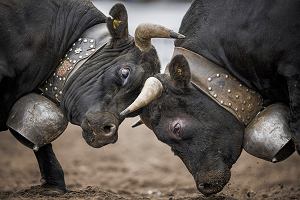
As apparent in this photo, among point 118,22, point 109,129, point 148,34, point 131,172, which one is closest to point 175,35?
point 148,34

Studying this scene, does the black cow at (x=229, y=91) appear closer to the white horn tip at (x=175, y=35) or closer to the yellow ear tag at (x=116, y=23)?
the white horn tip at (x=175, y=35)

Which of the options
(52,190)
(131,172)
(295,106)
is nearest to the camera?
(295,106)

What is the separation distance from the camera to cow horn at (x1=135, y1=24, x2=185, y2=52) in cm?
728

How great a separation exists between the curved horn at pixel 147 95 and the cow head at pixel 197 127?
8cm

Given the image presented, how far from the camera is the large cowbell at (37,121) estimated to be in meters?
7.45

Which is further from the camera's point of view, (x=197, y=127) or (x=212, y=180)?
(x=197, y=127)

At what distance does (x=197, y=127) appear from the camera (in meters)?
7.26

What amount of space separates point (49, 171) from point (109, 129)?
1.22m

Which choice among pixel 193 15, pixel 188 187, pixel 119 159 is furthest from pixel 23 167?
pixel 193 15

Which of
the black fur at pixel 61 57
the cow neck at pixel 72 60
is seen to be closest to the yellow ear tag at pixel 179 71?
the black fur at pixel 61 57

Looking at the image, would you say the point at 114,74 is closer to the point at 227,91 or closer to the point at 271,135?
the point at 227,91

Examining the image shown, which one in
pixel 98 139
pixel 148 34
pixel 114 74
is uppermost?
pixel 148 34

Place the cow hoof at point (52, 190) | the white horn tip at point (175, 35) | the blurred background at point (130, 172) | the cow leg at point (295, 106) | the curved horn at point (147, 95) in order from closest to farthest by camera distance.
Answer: the cow leg at point (295, 106) → the curved horn at point (147, 95) → the white horn tip at point (175, 35) → the cow hoof at point (52, 190) → the blurred background at point (130, 172)

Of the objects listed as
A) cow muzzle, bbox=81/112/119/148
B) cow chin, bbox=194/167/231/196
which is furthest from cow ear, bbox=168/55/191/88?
cow chin, bbox=194/167/231/196
